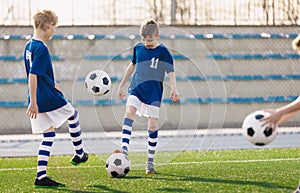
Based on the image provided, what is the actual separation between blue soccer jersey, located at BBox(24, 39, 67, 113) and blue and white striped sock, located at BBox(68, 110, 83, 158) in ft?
1.11

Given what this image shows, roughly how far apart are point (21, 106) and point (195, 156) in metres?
8.08

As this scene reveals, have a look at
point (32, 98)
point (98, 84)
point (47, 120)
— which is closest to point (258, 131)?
point (32, 98)

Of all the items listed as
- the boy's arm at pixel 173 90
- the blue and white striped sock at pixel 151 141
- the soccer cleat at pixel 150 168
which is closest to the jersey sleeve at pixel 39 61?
the boy's arm at pixel 173 90

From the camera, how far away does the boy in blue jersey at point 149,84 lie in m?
9.10

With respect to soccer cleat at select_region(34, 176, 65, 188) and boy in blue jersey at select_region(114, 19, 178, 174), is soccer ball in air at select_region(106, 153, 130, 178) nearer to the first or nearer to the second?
boy in blue jersey at select_region(114, 19, 178, 174)

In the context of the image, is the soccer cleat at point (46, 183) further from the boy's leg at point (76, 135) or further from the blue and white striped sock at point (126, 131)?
the blue and white striped sock at point (126, 131)

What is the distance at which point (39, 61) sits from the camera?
26.1 feet

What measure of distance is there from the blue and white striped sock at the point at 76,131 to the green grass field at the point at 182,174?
1.04 ft

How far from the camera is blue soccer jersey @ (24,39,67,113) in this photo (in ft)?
26.1

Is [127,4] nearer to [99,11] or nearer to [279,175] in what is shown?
[99,11]

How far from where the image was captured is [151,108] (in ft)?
29.9

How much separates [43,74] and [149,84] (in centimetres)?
149

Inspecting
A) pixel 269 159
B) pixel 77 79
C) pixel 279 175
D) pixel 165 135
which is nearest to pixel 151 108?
pixel 279 175

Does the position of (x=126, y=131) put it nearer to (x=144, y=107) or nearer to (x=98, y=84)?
(x=144, y=107)
